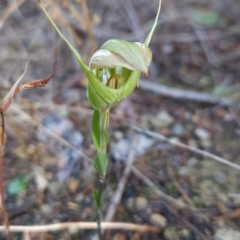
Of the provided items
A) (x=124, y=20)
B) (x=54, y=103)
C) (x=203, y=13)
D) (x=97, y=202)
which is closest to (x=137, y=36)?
(x=124, y=20)

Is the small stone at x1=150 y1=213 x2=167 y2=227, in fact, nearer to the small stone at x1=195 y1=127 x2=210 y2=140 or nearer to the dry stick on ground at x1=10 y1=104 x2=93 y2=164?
the dry stick on ground at x1=10 y1=104 x2=93 y2=164

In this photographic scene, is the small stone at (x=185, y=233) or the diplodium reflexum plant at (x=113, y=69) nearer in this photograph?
the diplodium reflexum plant at (x=113, y=69)

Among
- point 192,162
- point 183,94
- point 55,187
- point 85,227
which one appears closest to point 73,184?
point 55,187

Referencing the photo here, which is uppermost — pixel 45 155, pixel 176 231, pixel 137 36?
pixel 137 36

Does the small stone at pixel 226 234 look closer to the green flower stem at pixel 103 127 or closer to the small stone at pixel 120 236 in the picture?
the small stone at pixel 120 236

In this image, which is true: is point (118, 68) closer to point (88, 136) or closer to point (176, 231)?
point (176, 231)

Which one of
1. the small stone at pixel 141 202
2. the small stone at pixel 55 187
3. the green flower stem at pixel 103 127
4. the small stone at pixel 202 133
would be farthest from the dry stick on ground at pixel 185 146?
the green flower stem at pixel 103 127
